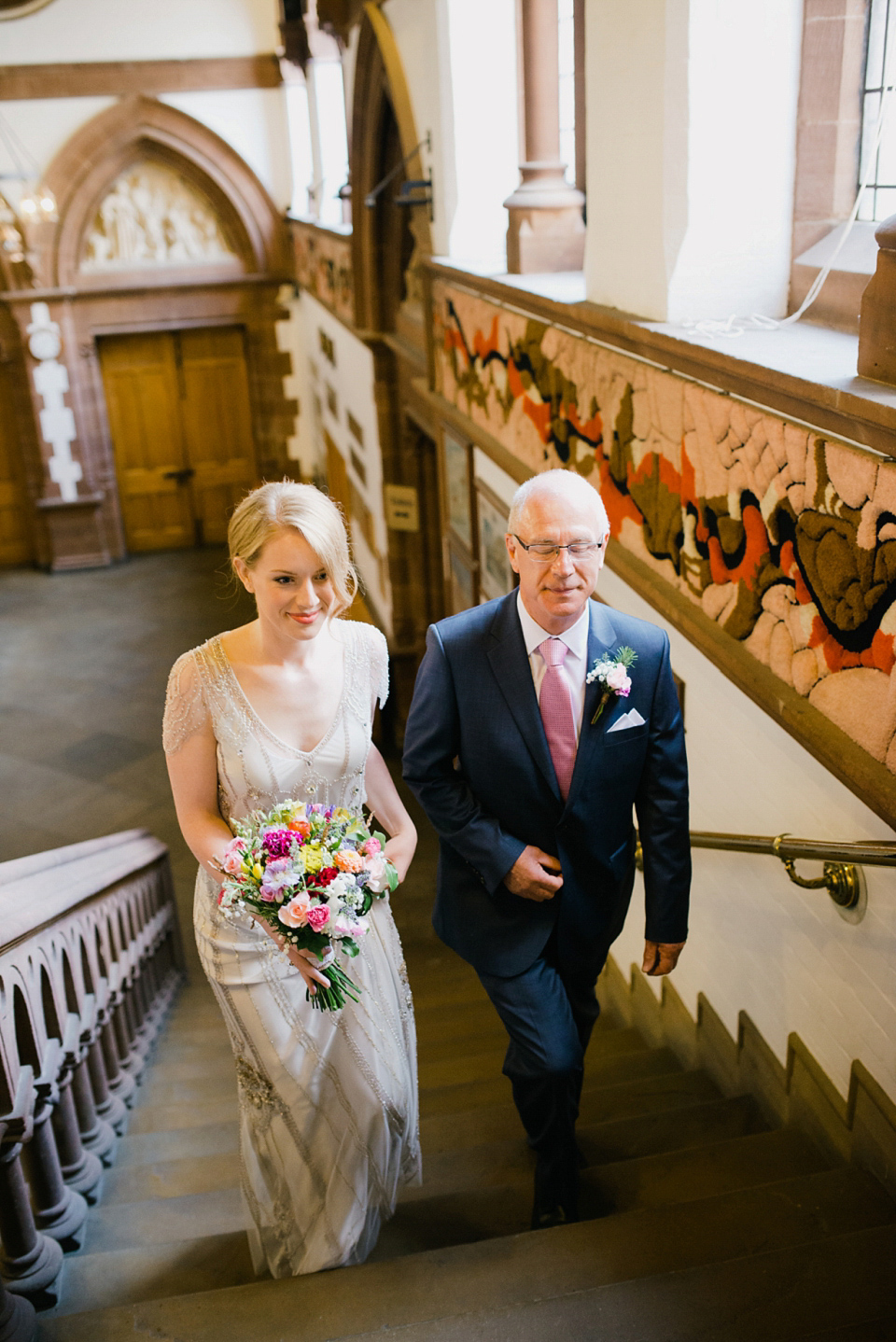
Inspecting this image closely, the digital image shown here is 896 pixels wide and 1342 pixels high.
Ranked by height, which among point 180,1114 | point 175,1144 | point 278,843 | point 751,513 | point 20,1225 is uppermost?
point 751,513

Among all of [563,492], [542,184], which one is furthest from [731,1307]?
[542,184]

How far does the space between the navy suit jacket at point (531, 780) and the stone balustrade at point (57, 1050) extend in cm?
101

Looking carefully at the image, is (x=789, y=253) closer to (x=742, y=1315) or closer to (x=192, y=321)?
(x=742, y=1315)

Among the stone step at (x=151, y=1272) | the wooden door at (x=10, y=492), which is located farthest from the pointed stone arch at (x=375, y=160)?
the wooden door at (x=10, y=492)

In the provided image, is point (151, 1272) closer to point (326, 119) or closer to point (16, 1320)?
point (16, 1320)

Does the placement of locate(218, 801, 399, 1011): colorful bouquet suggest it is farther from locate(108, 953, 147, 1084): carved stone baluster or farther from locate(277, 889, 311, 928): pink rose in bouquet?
locate(108, 953, 147, 1084): carved stone baluster

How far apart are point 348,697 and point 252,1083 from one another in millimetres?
885

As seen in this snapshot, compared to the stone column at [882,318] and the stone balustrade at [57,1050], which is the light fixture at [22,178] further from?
the stone column at [882,318]

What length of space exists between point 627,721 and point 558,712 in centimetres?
15

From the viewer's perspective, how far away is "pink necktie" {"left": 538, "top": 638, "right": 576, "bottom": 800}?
2.43 metres

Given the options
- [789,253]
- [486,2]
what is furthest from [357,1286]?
[486,2]

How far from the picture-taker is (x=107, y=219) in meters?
12.3

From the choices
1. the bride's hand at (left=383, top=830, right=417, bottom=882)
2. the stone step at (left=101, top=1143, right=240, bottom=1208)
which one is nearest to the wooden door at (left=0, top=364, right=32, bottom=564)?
the stone step at (left=101, top=1143, right=240, bottom=1208)

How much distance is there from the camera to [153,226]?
12438 mm
